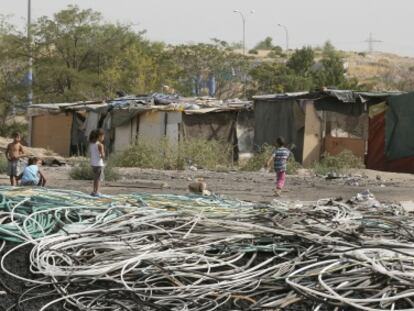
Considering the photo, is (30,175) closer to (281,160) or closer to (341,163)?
(281,160)

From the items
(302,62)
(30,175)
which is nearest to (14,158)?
(30,175)

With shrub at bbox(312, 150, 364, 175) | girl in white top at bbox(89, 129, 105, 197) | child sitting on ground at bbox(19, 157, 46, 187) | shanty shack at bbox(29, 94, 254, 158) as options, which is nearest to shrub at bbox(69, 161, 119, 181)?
child sitting on ground at bbox(19, 157, 46, 187)

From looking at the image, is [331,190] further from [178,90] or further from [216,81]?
[216,81]

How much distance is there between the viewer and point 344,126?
926 inches

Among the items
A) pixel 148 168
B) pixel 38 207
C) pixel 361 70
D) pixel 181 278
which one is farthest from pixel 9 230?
pixel 361 70

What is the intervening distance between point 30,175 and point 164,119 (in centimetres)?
1274

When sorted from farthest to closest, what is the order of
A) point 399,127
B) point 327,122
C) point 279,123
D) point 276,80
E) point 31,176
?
point 276,80, point 279,123, point 327,122, point 399,127, point 31,176

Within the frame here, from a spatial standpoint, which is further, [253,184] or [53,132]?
[53,132]

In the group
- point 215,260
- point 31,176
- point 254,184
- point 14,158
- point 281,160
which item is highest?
point 281,160

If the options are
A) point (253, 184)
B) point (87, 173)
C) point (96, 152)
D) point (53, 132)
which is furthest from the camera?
point (53, 132)

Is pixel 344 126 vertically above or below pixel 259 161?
above

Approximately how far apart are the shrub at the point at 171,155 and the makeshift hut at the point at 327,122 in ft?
7.69

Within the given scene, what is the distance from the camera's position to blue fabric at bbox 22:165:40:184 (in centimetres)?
1345

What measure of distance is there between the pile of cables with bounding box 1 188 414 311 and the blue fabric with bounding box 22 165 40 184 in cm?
478
